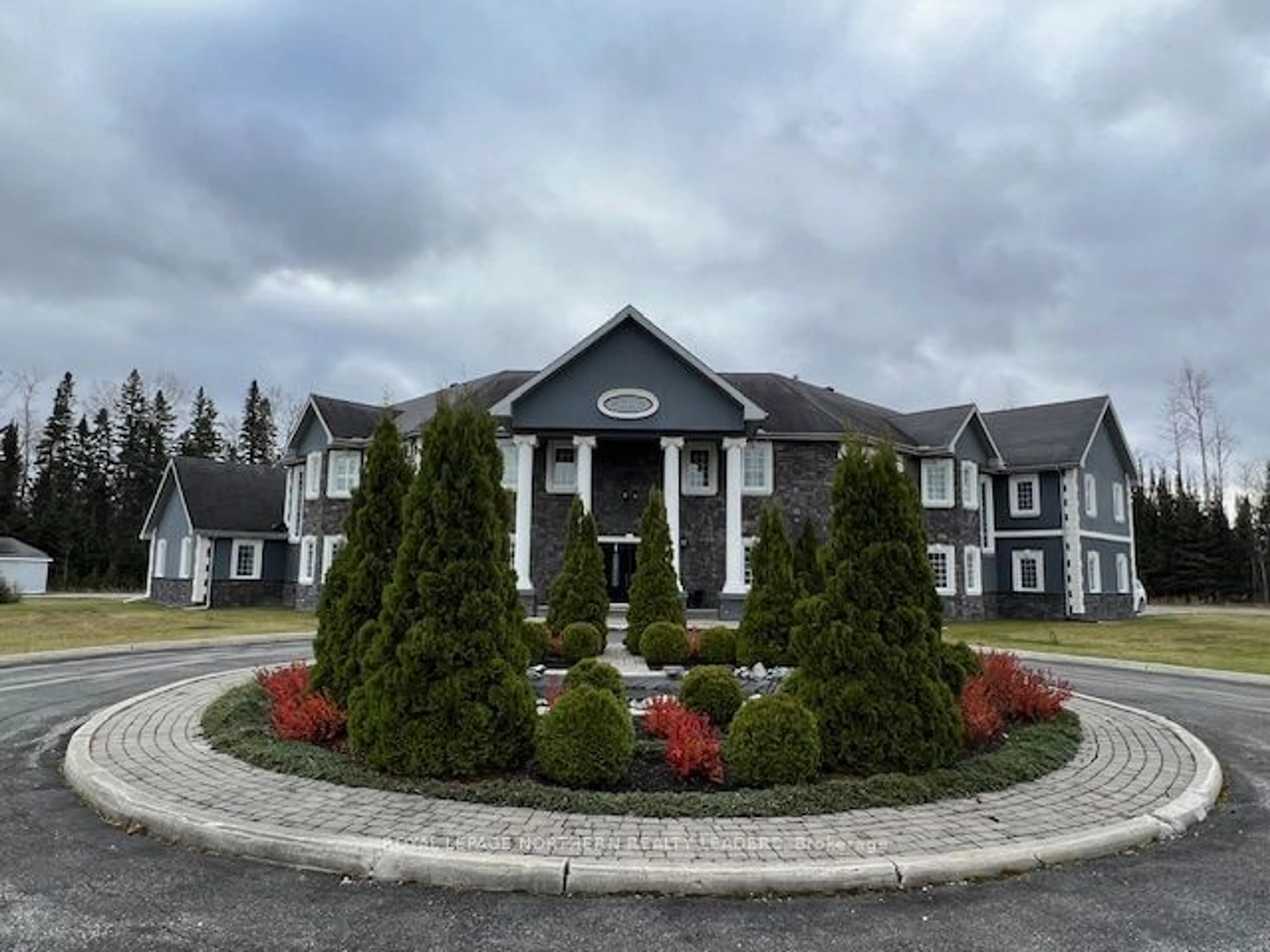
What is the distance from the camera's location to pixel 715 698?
873 cm

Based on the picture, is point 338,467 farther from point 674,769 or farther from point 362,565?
point 674,769

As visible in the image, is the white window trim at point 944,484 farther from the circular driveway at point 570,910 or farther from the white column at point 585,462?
the circular driveway at point 570,910

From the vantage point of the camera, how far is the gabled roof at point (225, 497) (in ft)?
118

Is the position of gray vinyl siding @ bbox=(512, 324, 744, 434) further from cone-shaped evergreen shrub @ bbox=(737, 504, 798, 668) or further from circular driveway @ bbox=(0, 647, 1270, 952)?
circular driveway @ bbox=(0, 647, 1270, 952)

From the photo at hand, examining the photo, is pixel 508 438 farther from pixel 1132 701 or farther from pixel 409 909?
pixel 409 909

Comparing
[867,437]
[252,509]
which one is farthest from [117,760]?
[252,509]

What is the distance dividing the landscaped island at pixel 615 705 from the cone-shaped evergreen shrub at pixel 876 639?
0.05 feet

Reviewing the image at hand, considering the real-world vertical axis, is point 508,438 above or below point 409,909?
above

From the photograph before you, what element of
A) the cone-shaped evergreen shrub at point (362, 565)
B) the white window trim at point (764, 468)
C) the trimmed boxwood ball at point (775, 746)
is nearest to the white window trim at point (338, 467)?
the white window trim at point (764, 468)

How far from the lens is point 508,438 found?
92.1ft

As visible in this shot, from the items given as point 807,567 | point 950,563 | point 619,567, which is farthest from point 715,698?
point 950,563

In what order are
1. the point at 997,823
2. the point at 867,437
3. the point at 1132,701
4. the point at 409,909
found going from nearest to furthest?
the point at 409,909
the point at 997,823
the point at 867,437
the point at 1132,701

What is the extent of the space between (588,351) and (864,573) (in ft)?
68.9

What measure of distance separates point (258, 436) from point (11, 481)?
17.1 m
